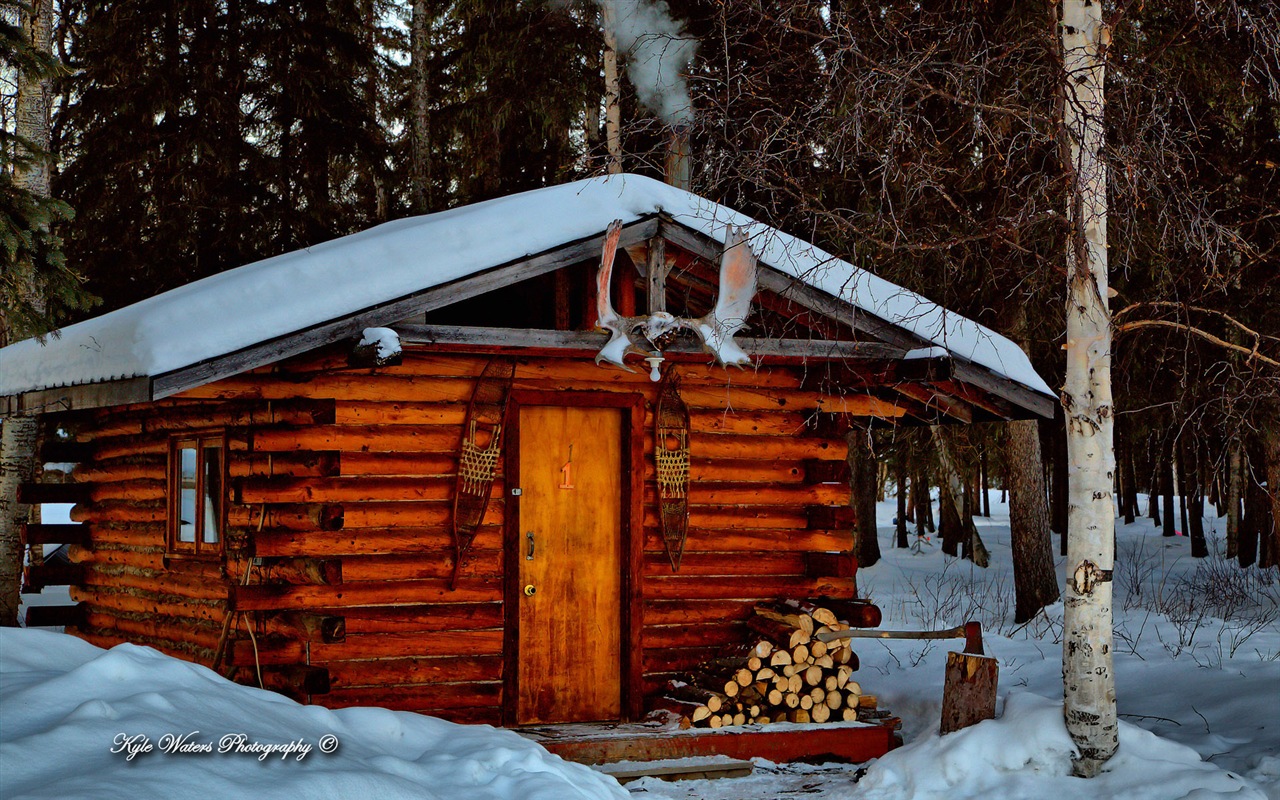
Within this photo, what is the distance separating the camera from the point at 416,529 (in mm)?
8852

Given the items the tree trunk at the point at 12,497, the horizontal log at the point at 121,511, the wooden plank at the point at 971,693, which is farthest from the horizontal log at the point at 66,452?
the wooden plank at the point at 971,693

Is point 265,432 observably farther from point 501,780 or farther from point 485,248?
point 501,780

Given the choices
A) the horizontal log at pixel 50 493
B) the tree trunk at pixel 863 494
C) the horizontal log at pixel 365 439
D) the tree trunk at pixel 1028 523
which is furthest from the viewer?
the tree trunk at pixel 863 494

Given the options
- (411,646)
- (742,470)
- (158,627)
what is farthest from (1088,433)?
(158,627)

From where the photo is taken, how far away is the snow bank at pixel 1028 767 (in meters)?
6.89

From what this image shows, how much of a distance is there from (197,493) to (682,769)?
4753mm

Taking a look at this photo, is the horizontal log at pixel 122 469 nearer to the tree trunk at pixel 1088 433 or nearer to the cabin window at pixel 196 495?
the cabin window at pixel 196 495

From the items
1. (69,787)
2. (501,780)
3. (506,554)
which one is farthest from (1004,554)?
(69,787)

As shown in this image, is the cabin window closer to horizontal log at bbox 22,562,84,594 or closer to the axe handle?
horizontal log at bbox 22,562,84,594

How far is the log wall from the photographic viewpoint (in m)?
8.55

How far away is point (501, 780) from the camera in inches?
233

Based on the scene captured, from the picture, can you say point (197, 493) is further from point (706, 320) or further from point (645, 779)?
point (706, 320)

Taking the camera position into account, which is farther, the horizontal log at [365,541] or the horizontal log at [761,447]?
the horizontal log at [761,447]

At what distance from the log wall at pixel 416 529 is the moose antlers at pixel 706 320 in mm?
923
